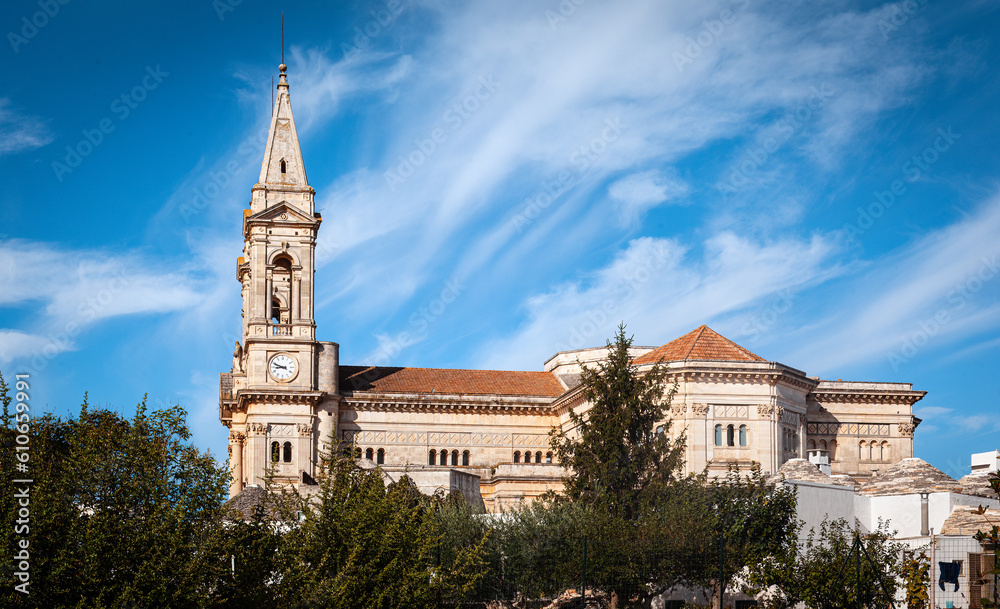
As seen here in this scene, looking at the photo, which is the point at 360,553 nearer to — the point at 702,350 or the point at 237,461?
the point at 702,350

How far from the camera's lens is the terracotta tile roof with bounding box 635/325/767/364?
6631 cm

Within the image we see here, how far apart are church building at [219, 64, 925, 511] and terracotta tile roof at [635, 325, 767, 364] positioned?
115mm

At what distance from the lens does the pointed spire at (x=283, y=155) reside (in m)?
70.8

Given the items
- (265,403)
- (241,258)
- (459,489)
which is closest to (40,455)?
(459,489)

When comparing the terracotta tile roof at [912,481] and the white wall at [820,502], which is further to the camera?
the terracotta tile roof at [912,481]

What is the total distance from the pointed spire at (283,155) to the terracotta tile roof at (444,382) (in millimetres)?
12521

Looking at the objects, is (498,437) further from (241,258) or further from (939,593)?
(939,593)

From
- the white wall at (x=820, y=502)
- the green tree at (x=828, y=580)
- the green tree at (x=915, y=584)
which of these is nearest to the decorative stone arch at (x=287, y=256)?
the white wall at (x=820, y=502)

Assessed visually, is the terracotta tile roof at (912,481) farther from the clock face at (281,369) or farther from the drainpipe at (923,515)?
the clock face at (281,369)

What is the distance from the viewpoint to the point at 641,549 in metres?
38.6

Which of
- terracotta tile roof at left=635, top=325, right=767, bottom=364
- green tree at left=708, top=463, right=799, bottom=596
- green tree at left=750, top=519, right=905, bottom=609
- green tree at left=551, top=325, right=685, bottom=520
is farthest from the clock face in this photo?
green tree at left=750, top=519, right=905, bottom=609

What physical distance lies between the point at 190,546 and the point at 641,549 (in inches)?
764

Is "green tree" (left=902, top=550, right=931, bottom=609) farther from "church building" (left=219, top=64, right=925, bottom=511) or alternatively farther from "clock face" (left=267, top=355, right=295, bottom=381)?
"clock face" (left=267, top=355, right=295, bottom=381)

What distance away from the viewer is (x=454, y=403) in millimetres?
73250
